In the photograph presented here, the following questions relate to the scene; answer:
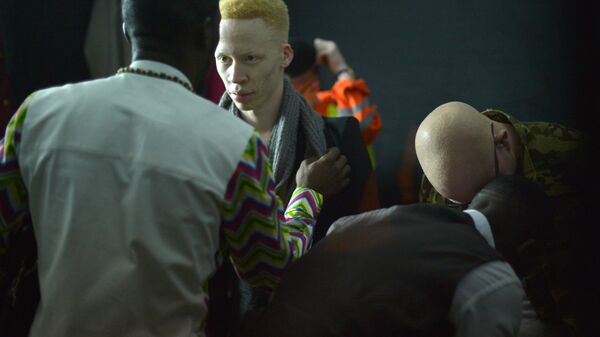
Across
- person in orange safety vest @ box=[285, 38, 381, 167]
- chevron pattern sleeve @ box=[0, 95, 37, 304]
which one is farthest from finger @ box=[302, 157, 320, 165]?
person in orange safety vest @ box=[285, 38, 381, 167]

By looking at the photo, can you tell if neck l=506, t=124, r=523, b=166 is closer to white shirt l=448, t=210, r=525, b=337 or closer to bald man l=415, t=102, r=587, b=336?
bald man l=415, t=102, r=587, b=336

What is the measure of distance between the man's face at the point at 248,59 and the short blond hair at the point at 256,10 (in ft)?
0.04

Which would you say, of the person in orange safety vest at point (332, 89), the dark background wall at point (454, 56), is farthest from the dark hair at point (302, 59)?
the dark background wall at point (454, 56)

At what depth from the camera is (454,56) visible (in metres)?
3.36

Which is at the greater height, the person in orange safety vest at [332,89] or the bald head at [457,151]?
the bald head at [457,151]

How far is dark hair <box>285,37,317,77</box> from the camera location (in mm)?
2930

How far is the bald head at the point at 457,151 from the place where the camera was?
146 centimetres

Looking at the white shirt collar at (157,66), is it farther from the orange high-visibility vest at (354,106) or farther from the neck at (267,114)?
the orange high-visibility vest at (354,106)

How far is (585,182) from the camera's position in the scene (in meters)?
1.67

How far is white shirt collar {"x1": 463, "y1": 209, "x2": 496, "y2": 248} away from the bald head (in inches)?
10.2

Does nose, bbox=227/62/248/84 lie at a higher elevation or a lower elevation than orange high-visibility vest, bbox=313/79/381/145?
higher

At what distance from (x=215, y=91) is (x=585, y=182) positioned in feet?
6.15

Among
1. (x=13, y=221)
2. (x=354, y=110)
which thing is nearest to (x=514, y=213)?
(x=13, y=221)

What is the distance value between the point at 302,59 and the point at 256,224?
77.0 inches
